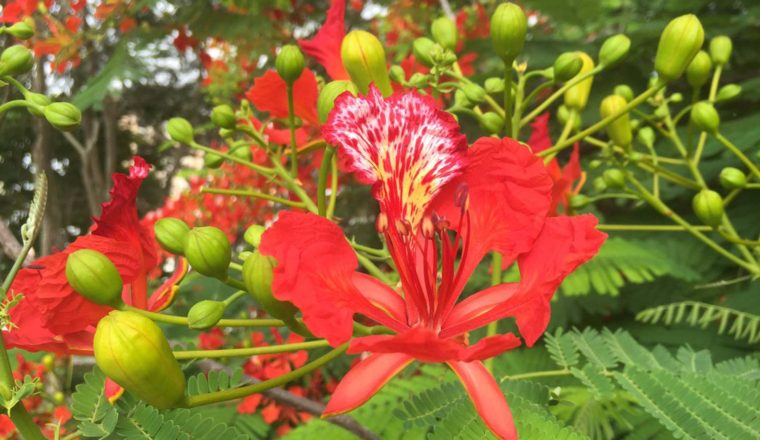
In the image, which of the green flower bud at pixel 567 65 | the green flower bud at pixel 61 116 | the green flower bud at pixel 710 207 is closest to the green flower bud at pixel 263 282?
the green flower bud at pixel 61 116

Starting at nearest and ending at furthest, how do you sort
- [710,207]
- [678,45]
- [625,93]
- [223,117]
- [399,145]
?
[399,145] → [678,45] → [223,117] → [710,207] → [625,93]

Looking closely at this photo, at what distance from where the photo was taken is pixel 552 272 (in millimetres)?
803

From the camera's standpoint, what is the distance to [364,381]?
743 millimetres

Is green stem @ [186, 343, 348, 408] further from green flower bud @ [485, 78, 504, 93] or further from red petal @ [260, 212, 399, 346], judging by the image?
green flower bud @ [485, 78, 504, 93]

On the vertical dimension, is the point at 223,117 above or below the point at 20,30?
below

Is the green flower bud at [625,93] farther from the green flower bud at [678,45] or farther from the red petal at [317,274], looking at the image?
the red petal at [317,274]

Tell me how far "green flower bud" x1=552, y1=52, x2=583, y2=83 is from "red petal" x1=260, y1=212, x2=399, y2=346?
1.62 feet

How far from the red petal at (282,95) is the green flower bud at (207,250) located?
427mm

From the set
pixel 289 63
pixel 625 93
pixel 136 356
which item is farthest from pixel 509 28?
pixel 136 356

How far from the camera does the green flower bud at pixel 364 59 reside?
39.1 inches

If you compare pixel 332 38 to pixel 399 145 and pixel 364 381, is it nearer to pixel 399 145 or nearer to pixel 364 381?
pixel 399 145

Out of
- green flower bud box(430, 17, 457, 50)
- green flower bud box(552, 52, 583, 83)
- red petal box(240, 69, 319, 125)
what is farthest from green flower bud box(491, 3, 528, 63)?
red petal box(240, 69, 319, 125)

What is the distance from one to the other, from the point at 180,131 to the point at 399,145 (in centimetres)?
51

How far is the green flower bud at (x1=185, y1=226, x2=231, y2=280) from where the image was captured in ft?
2.69
